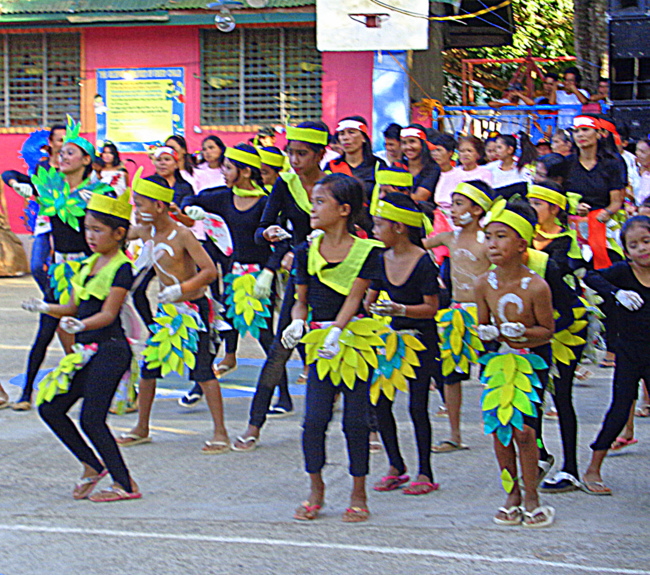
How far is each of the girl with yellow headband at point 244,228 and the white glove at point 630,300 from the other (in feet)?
8.89

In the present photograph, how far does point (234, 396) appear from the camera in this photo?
314 inches

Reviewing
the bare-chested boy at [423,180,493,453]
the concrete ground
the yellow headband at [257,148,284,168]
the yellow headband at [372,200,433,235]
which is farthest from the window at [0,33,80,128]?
the yellow headband at [372,200,433,235]

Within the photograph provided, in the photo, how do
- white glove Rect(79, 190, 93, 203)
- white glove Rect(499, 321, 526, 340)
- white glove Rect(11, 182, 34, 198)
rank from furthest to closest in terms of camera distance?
1. white glove Rect(11, 182, 34, 198)
2. white glove Rect(79, 190, 93, 203)
3. white glove Rect(499, 321, 526, 340)

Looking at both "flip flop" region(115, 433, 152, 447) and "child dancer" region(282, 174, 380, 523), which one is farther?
"flip flop" region(115, 433, 152, 447)

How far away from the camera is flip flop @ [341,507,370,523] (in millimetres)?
4934

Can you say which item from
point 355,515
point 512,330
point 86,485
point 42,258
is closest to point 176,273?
point 86,485

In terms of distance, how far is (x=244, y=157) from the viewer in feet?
24.0

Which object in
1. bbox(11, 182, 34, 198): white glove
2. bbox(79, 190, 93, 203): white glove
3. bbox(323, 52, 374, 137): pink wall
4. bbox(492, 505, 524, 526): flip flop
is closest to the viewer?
bbox(492, 505, 524, 526): flip flop

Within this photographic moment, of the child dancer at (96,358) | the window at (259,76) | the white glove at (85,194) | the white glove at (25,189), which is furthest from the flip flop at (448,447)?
the window at (259,76)

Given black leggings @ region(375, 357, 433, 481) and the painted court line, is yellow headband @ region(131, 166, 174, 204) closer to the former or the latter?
black leggings @ region(375, 357, 433, 481)

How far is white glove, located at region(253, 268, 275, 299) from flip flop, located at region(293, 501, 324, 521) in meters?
2.14

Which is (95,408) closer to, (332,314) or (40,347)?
(332,314)

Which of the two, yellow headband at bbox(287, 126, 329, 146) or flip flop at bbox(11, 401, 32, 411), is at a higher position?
yellow headband at bbox(287, 126, 329, 146)

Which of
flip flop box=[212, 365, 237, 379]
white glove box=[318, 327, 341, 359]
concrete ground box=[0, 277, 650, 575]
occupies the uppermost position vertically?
white glove box=[318, 327, 341, 359]
